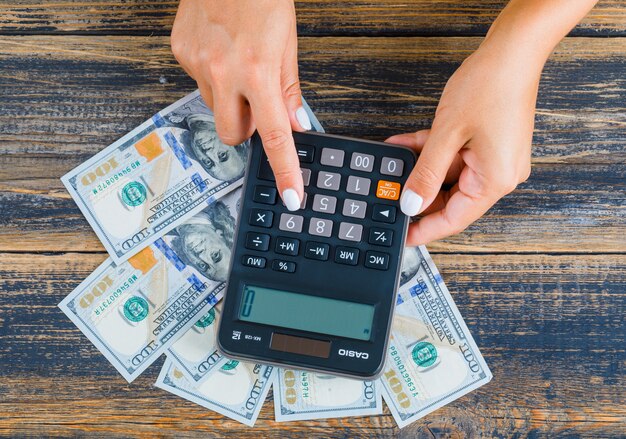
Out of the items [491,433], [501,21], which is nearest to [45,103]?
[501,21]

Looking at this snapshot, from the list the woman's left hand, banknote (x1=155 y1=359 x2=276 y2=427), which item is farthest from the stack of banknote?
the woman's left hand

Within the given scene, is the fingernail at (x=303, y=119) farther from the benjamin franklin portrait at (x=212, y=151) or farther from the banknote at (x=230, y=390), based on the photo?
the banknote at (x=230, y=390)

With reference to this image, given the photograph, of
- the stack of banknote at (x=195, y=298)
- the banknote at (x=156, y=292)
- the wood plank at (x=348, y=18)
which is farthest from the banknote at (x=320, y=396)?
the wood plank at (x=348, y=18)

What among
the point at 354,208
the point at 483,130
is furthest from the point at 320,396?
the point at 483,130

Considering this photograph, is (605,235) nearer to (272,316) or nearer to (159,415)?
(272,316)

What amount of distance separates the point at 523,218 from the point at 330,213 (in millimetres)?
199

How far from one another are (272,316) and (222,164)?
0.16 meters

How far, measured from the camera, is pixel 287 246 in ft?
1.78

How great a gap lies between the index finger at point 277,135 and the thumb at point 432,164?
98 millimetres

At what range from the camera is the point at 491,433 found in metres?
0.59

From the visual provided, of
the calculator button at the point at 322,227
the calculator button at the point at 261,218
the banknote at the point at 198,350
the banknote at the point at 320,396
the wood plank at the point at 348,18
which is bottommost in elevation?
the banknote at the point at 320,396

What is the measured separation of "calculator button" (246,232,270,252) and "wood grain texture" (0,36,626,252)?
134 millimetres

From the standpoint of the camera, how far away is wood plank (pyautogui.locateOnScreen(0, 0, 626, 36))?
60 centimetres

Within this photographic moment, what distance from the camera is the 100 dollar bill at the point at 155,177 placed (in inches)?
23.4
